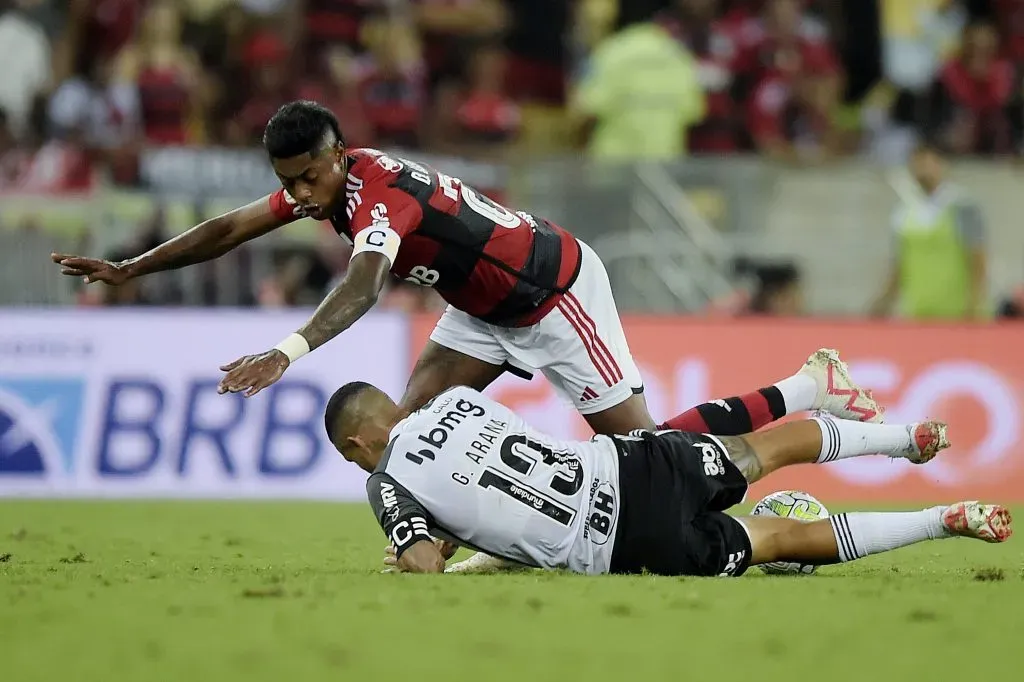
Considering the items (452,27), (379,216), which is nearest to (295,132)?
(379,216)

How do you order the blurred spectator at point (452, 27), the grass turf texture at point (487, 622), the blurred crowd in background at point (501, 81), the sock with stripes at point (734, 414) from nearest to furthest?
1. the grass turf texture at point (487, 622)
2. the sock with stripes at point (734, 414)
3. the blurred crowd in background at point (501, 81)
4. the blurred spectator at point (452, 27)

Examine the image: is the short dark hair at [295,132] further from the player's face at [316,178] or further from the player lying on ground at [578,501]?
the player lying on ground at [578,501]

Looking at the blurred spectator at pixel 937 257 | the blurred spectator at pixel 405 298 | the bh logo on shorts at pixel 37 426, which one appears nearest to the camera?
the bh logo on shorts at pixel 37 426

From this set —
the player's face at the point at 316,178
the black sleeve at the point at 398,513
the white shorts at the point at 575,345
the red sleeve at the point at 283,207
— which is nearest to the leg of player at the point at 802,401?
the white shorts at the point at 575,345

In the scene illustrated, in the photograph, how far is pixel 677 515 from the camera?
664 centimetres

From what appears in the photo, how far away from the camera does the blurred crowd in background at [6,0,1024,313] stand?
599 inches

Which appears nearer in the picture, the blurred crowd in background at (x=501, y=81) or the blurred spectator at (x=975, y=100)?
the blurred crowd in background at (x=501, y=81)

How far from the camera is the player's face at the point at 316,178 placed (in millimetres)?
7066

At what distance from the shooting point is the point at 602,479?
6.68 metres

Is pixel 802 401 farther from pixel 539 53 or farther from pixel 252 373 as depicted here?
pixel 539 53

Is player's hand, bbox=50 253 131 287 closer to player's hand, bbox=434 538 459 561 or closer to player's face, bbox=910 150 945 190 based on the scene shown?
player's hand, bbox=434 538 459 561

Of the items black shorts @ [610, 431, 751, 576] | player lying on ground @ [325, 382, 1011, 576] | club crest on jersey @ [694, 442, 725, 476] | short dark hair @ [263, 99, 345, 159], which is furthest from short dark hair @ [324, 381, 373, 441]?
club crest on jersey @ [694, 442, 725, 476]

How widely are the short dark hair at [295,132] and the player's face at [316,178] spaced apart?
5cm

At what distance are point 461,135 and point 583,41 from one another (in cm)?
289
